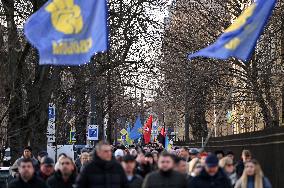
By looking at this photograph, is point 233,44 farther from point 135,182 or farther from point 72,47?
point 135,182

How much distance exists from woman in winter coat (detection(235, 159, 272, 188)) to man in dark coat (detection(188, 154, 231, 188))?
122 cm

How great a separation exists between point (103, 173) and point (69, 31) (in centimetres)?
307

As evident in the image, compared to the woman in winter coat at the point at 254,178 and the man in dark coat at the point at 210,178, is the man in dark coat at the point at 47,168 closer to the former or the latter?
the man in dark coat at the point at 210,178

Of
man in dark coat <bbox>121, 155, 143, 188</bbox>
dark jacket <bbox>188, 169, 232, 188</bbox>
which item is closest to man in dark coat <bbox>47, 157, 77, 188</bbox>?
man in dark coat <bbox>121, 155, 143, 188</bbox>

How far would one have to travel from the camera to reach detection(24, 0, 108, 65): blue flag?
11.9 meters

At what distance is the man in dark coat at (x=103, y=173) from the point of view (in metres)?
10.1

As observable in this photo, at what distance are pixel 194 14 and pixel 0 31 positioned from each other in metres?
15.1

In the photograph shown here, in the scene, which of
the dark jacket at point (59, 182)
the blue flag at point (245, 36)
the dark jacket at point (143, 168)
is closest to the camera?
the dark jacket at point (59, 182)

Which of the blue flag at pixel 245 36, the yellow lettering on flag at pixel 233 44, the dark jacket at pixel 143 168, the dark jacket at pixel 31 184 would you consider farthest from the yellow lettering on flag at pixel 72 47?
the dark jacket at pixel 143 168

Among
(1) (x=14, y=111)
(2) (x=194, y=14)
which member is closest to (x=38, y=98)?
(1) (x=14, y=111)

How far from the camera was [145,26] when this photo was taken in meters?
29.6

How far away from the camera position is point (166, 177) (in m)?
9.98

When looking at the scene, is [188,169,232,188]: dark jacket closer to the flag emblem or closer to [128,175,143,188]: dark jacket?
[128,175,143,188]: dark jacket

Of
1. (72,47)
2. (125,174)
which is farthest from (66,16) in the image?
(125,174)
